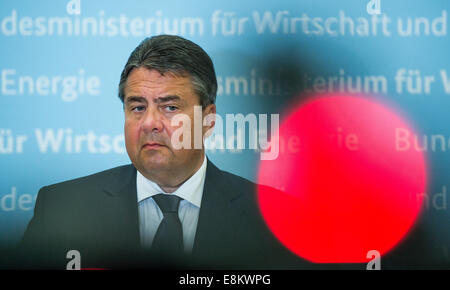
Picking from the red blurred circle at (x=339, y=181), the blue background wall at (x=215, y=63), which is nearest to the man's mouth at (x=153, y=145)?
the blue background wall at (x=215, y=63)

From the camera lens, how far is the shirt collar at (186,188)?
5.49 ft

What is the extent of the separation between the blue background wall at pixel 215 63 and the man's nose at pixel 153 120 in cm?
13

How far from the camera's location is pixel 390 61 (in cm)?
171

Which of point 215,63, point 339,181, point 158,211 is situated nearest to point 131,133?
point 158,211

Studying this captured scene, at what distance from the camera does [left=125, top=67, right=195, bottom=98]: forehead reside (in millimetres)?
1600

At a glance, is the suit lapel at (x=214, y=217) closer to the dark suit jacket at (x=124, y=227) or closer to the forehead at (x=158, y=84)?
the dark suit jacket at (x=124, y=227)

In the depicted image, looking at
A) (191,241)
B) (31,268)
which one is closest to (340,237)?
(191,241)

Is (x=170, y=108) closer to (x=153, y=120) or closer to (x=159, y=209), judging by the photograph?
(x=153, y=120)

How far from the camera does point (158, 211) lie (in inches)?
65.8

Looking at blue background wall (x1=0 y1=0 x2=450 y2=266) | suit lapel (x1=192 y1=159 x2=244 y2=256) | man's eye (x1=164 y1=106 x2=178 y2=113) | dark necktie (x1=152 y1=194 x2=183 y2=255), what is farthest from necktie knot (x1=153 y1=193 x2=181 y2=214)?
man's eye (x1=164 y1=106 x2=178 y2=113)

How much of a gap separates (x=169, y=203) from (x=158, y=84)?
0.47 meters
